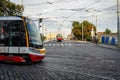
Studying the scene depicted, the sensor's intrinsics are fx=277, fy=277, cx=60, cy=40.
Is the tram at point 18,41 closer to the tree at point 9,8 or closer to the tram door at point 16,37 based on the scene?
the tram door at point 16,37

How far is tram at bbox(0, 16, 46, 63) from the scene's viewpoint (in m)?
15.7

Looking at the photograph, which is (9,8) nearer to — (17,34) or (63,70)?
(17,34)

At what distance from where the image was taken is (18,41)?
15.8 meters

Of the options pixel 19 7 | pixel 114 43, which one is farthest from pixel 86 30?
pixel 19 7

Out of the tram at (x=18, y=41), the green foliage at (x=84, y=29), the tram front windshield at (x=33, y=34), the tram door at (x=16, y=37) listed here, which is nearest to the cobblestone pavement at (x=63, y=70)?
the tram at (x=18, y=41)

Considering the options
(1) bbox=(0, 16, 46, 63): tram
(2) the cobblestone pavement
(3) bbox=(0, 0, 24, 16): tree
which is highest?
(3) bbox=(0, 0, 24, 16): tree

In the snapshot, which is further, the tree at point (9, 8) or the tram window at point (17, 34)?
the tree at point (9, 8)

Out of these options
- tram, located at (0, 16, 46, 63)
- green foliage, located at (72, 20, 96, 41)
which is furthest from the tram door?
green foliage, located at (72, 20, 96, 41)

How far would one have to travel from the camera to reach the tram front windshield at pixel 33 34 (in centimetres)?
1603

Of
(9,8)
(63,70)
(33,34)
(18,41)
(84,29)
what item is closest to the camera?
(63,70)

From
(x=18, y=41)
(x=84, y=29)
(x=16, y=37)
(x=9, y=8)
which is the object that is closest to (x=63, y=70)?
(x=18, y=41)

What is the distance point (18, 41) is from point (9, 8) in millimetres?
32406

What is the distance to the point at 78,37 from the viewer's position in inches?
4828

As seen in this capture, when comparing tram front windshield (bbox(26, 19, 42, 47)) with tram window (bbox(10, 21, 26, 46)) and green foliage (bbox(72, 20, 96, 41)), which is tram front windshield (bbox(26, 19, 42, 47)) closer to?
tram window (bbox(10, 21, 26, 46))
